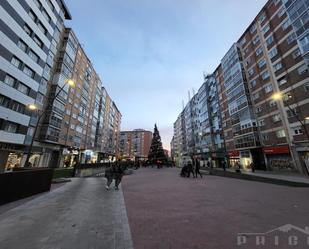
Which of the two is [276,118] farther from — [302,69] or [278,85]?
[302,69]

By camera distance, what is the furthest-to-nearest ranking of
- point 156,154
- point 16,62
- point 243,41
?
point 156,154 < point 243,41 < point 16,62

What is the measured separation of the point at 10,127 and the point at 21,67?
377 inches

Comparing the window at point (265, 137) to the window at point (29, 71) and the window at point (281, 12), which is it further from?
the window at point (29, 71)

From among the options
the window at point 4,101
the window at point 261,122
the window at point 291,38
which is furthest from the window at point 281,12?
the window at point 4,101

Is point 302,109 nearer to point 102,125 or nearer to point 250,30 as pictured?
point 250,30

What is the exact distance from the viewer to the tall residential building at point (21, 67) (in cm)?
2271

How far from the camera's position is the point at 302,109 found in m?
23.6

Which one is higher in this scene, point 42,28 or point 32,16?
point 42,28

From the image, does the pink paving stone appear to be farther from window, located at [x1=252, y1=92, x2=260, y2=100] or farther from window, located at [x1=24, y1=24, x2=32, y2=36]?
window, located at [x1=24, y1=24, x2=32, y2=36]

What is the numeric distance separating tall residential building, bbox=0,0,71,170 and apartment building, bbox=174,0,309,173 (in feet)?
114

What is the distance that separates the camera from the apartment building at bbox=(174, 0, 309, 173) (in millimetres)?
23891

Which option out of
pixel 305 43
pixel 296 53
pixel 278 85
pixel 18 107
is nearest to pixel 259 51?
pixel 296 53

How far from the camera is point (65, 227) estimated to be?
4.90m

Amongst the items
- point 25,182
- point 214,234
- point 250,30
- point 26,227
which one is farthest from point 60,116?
point 250,30
